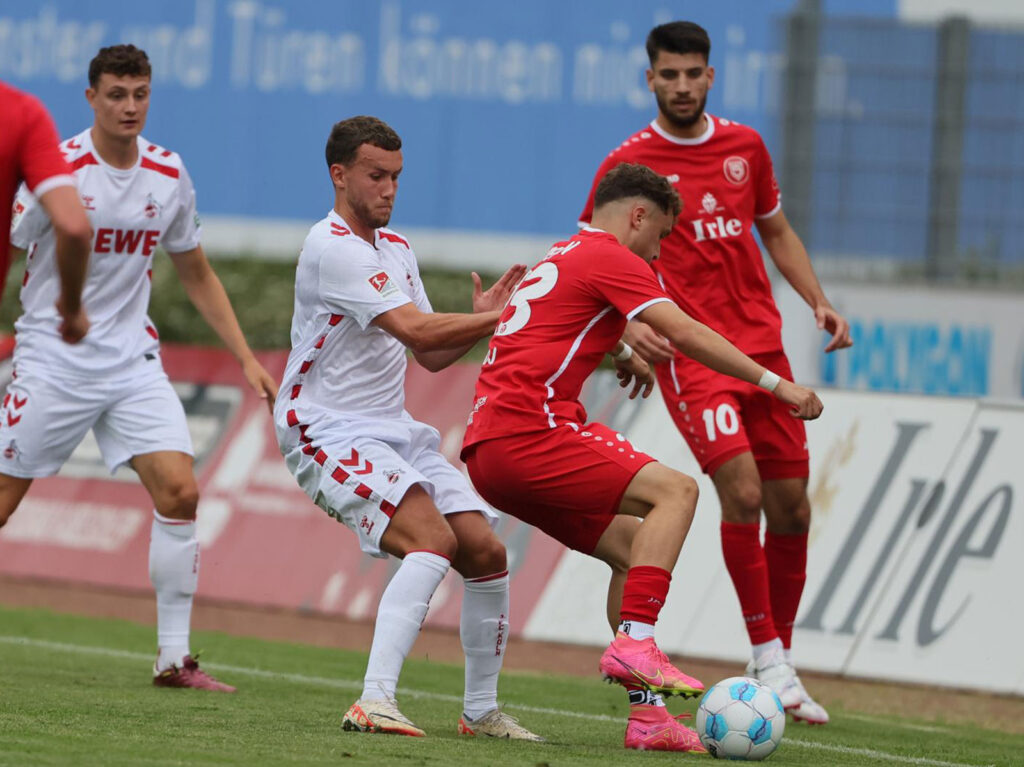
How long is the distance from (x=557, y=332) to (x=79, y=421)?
2.54 meters

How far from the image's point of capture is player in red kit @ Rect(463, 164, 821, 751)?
580 centimetres

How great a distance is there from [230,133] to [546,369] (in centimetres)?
1405

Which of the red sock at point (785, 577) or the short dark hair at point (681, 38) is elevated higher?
the short dark hair at point (681, 38)

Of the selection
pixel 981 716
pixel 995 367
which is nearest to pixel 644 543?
pixel 981 716

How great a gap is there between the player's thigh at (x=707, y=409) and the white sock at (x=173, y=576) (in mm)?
2213

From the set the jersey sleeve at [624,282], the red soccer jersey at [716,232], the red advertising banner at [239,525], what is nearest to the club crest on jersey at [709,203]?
the red soccer jersey at [716,232]

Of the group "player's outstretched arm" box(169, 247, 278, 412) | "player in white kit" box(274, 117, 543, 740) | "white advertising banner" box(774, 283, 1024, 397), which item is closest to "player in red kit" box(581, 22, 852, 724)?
"player in white kit" box(274, 117, 543, 740)

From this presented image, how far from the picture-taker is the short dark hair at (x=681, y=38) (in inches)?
306

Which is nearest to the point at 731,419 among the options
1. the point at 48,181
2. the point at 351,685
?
the point at 351,685

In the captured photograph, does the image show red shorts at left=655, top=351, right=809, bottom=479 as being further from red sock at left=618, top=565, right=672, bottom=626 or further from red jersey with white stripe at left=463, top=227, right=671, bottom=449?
red sock at left=618, top=565, right=672, bottom=626

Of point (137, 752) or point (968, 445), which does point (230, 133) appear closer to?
point (968, 445)

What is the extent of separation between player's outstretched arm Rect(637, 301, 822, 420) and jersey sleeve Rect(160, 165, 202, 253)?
9.09 ft

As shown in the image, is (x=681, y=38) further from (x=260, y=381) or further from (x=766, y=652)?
(x=766, y=652)

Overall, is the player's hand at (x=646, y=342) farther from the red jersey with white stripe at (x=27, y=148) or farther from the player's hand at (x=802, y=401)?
the red jersey with white stripe at (x=27, y=148)
